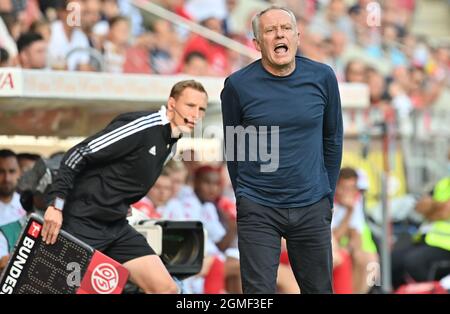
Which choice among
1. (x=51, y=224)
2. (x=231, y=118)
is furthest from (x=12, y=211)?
(x=231, y=118)

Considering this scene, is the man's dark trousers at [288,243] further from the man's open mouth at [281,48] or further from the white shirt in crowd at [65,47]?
the white shirt in crowd at [65,47]

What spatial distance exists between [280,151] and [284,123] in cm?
15

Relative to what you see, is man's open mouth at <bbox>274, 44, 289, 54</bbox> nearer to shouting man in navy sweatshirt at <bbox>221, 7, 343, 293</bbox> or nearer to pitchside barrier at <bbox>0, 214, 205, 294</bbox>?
shouting man in navy sweatshirt at <bbox>221, 7, 343, 293</bbox>

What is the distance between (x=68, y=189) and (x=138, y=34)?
6.17 m

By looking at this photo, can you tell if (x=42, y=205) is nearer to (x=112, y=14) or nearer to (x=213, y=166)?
(x=213, y=166)

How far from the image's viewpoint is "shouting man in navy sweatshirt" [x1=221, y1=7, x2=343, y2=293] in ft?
21.6

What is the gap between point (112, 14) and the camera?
42.6 ft

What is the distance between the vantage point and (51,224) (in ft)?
24.5

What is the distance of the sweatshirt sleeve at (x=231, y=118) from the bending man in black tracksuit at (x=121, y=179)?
0.82m

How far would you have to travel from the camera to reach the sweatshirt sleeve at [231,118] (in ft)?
22.0

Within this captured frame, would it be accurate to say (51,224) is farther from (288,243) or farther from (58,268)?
(288,243)

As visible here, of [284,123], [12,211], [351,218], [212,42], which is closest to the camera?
[284,123]

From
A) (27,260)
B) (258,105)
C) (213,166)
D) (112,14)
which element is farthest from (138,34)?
(258,105)

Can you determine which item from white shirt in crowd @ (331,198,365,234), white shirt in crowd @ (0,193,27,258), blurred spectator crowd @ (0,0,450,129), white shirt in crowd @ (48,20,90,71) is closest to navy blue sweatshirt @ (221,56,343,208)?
white shirt in crowd @ (0,193,27,258)
